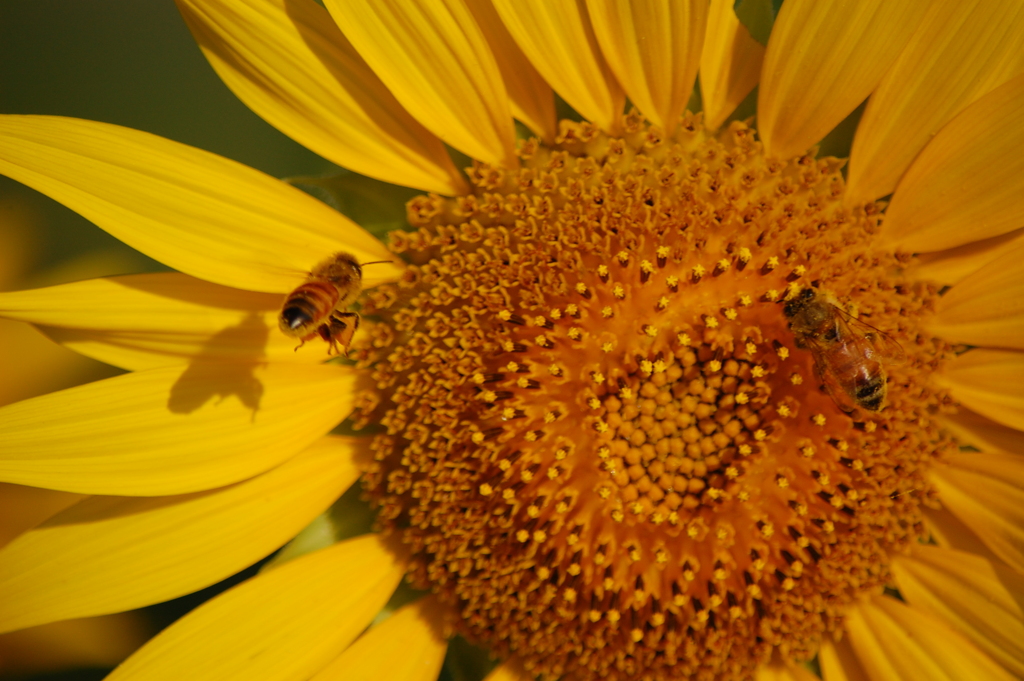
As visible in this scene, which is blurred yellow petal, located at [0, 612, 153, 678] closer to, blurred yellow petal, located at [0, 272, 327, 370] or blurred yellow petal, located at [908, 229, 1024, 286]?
blurred yellow petal, located at [0, 272, 327, 370]

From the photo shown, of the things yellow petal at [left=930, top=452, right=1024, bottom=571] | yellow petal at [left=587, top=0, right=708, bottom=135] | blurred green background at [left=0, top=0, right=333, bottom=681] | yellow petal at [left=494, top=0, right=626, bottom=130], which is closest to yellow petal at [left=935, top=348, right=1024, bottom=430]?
yellow petal at [left=930, top=452, right=1024, bottom=571]

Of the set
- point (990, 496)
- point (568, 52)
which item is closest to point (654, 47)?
point (568, 52)

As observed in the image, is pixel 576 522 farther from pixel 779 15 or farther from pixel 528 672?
pixel 779 15

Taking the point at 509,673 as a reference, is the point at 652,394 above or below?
above

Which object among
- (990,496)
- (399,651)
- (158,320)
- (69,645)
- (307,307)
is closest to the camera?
(307,307)

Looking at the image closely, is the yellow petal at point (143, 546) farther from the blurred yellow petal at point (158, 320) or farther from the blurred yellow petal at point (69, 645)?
the blurred yellow petal at point (69, 645)

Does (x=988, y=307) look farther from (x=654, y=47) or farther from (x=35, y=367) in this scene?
(x=35, y=367)

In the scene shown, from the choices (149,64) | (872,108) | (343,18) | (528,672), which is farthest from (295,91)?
(149,64)
